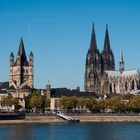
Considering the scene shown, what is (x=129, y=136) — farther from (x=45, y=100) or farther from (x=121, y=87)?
(x=121, y=87)

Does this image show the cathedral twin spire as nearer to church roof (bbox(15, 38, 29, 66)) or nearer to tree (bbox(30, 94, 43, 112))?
church roof (bbox(15, 38, 29, 66))

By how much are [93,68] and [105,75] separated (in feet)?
13.0

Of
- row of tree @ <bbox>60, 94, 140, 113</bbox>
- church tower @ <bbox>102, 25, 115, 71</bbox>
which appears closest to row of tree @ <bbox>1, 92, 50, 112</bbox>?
row of tree @ <bbox>60, 94, 140, 113</bbox>

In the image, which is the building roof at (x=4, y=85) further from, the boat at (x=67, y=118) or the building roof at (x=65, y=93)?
the boat at (x=67, y=118)

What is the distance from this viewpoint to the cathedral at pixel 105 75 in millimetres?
179875

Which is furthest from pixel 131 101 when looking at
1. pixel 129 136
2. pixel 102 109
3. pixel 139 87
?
pixel 129 136

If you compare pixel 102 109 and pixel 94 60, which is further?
pixel 94 60

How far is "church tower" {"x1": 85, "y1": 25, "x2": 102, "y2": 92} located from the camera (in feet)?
595

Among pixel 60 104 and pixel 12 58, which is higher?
pixel 12 58

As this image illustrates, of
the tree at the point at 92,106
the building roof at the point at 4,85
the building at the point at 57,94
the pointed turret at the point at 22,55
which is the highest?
the pointed turret at the point at 22,55

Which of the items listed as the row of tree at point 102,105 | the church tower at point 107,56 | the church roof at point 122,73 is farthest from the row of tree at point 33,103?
the church tower at point 107,56

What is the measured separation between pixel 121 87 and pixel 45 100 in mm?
42951

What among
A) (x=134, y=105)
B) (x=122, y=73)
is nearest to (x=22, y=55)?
(x=122, y=73)

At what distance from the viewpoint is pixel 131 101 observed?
Result: 140m
